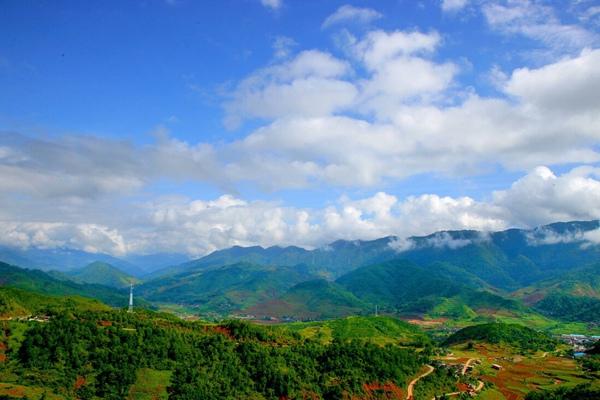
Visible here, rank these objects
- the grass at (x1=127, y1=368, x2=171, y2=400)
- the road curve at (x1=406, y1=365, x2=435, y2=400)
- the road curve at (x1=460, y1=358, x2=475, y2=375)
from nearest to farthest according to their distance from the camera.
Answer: the grass at (x1=127, y1=368, x2=171, y2=400)
the road curve at (x1=406, y1=365, x2=435, y2=400)
the road curve at (x1=460, y1=358, x2=475, y2=375)

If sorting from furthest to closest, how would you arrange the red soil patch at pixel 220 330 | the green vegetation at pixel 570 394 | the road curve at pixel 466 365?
1. the road curve at pixel 466 365
2. the red soil patch at pixel 220 330
3. the green vegetation at pixel 570 394

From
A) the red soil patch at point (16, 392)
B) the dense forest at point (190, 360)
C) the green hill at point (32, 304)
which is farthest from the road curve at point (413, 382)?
the green hill at point (32, 304)

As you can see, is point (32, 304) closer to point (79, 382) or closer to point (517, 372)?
point (79, 382)

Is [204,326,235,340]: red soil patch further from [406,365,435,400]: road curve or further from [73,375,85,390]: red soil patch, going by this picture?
[406,365,435,400]: road curve

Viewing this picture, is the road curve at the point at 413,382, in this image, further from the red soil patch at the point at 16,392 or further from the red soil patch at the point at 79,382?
the red soil patch at the point at 16,392

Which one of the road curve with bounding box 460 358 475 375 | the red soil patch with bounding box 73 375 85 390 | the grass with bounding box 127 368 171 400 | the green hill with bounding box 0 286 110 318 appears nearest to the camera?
the red soil patch with bounding box 73 375 85 390

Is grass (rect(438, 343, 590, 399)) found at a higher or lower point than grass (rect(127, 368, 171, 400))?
lower

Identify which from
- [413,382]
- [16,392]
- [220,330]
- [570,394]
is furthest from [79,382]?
[570,394]

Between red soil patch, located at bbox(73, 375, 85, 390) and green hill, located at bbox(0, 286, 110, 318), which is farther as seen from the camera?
green hill, located at bbox(0, 286, 110, 318)

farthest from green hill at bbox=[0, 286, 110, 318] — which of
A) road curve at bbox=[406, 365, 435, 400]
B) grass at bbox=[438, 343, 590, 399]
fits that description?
grass at bbox=[438, 343, 590, 399]
